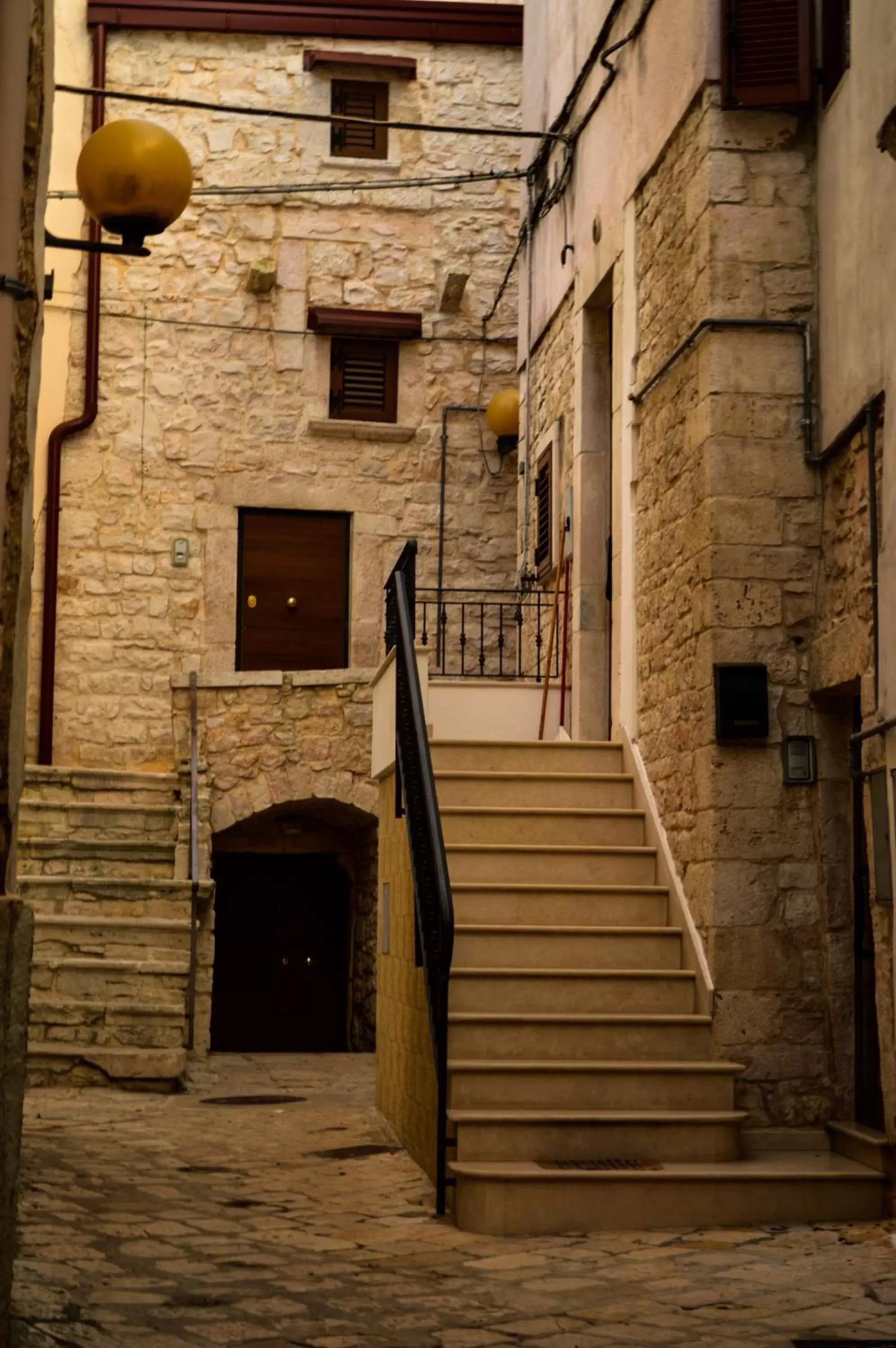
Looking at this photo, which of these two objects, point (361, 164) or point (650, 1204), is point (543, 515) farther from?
point (650, 1204)

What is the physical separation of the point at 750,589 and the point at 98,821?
6.12 m

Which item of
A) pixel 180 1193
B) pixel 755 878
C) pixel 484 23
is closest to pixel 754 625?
pixel 755 878

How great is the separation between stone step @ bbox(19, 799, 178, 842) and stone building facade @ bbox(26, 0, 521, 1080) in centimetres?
137

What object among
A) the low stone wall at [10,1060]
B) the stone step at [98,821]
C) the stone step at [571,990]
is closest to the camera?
the low stone wall at [10,1060]

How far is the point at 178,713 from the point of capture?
1252cm

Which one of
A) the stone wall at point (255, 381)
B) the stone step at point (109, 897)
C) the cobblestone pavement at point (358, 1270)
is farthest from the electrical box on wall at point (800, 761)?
the stone wall at point (255, 381)

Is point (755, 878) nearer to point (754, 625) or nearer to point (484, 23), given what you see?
point (754, 625)

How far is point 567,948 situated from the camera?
23.7 ft

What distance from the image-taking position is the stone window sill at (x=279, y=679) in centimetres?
1220

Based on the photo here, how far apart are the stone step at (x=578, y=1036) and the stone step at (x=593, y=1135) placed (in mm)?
309

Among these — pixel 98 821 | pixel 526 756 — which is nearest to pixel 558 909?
pixel 526 756

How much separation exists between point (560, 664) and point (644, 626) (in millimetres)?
1876

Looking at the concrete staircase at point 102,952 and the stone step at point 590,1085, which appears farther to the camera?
the concrete staircase at point 102,952

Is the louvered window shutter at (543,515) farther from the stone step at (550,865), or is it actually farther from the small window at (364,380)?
the stone step at (550,865)
